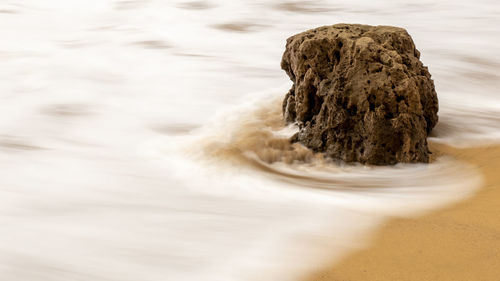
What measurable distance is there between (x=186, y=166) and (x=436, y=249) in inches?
50.7

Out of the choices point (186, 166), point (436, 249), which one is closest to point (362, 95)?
point (186, 166)

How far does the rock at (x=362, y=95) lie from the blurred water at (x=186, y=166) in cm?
10

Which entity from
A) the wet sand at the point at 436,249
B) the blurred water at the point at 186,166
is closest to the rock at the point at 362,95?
the blurred water at the point at 186,166

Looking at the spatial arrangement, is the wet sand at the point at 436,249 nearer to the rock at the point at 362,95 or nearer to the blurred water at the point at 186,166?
the blurred water at the point at 186,166

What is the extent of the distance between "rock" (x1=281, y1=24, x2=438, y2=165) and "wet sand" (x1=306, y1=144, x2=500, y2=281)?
489mm

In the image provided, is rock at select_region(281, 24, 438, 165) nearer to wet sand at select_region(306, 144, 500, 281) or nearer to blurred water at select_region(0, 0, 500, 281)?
blurred water at select_region(0, 0, 500, 281)

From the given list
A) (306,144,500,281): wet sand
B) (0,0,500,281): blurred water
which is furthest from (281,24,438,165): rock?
(306,144,500,281): wet sand

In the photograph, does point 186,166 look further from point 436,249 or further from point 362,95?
point 436,249

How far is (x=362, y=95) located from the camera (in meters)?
2.69

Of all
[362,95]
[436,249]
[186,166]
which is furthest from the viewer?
[186,166]

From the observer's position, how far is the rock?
8.76ft

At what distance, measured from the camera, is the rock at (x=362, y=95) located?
8.76 ft

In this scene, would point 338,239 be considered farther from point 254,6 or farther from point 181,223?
point 254,6

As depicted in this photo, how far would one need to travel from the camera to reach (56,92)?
427 cm
